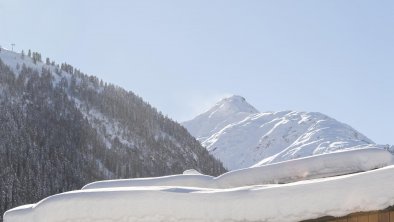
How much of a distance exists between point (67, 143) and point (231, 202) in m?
153

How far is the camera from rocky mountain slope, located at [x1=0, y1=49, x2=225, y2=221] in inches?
4734

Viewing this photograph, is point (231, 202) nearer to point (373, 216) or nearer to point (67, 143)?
point (373, 216)

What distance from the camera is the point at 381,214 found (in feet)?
16.6

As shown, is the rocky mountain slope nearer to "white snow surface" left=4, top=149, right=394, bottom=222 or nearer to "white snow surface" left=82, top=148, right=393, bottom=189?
"white snow surface" left=82, top=148, right=393, bottom=189

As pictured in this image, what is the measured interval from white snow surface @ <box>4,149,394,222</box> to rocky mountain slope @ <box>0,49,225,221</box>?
97567mm

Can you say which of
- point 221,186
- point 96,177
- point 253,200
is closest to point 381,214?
point 253,200

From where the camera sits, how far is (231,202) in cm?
524

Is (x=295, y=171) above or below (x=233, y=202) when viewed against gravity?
above

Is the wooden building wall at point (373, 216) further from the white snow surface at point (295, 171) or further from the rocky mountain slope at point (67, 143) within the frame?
the rocky mountain slope at point (67, 143)

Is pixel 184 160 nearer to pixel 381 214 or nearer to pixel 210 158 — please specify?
pixel 210 158

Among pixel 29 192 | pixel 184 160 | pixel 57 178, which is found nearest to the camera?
pixel 29 192

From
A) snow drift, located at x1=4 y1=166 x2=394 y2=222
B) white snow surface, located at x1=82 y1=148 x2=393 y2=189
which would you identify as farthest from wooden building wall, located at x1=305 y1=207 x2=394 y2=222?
white snow surface, located at x1=82 y1=148 x2=393 y2=189

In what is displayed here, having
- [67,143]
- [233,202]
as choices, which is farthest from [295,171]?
[67,143]

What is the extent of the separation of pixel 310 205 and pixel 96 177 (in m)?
139
